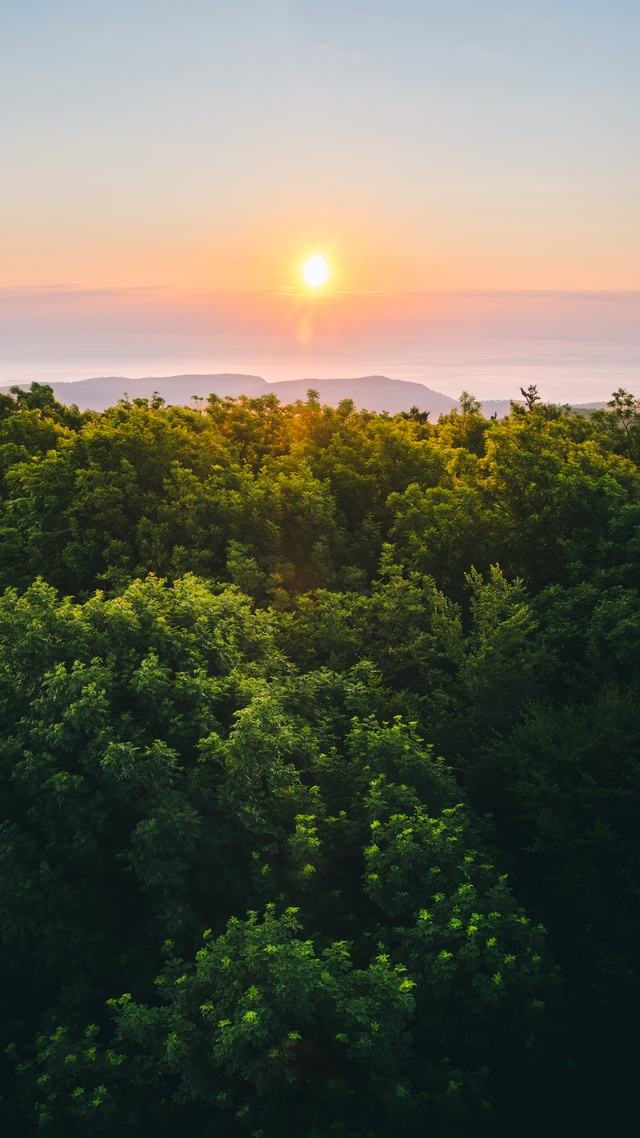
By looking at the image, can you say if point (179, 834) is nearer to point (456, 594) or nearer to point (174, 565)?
point (174, 565)

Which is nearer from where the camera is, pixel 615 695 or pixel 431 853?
pixel 431 853

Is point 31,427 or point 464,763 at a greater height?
point 31,427

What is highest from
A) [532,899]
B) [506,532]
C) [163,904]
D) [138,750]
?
[506,532]

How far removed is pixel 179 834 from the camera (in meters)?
13.8

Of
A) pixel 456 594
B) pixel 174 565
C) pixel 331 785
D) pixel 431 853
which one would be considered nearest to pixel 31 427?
pixel 174 565

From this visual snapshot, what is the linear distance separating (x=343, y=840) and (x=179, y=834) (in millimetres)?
4713

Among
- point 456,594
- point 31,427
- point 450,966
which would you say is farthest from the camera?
point 31,427

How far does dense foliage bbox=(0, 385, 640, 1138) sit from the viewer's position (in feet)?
39.3

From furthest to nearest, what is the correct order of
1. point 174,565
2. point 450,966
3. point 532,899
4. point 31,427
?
1. point 31,427
2. point 174,565
3. point 532,899
4. point 450,966

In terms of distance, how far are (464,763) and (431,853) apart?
5.75 metres

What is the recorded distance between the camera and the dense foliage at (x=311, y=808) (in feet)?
39.3

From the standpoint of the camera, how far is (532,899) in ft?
55.2

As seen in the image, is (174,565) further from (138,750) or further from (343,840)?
(343,840)

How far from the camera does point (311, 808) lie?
15875 mm
